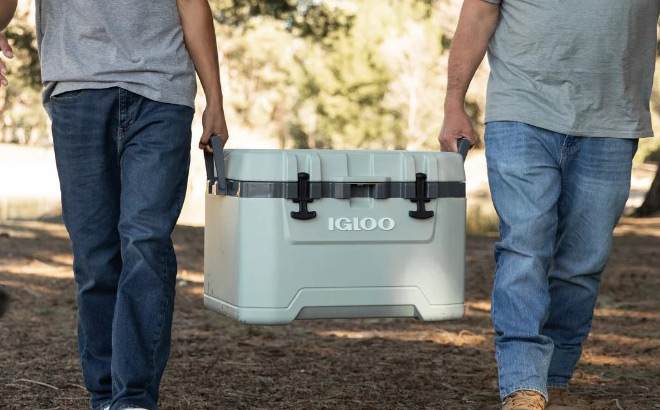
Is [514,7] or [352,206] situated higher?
[514,7]

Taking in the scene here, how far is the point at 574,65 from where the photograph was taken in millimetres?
3793

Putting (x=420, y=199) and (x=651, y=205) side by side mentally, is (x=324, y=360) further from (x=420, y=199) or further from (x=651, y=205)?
(x=651, y=205)

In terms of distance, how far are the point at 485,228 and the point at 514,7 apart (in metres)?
11.7

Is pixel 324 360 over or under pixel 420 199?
under

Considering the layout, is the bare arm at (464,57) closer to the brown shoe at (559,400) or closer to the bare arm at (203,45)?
the bare arm at (203,45)

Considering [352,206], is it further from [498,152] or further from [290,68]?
[290,68]

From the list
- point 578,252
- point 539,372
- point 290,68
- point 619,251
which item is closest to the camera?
point 539,372

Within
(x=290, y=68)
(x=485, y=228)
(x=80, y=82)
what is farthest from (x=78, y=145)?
(x=290, y=68)

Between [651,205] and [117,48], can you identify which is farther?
[651,205]

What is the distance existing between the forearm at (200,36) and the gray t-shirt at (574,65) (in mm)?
998

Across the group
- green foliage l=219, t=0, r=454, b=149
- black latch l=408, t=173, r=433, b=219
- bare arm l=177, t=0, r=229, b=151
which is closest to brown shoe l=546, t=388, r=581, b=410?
black latch l=408, t=173, r=433, b=219

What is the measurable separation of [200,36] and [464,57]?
0.97 metres

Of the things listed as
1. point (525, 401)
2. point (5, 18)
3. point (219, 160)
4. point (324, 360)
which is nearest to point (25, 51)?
point (324, 360)

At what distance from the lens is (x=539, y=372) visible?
12.2 feet
